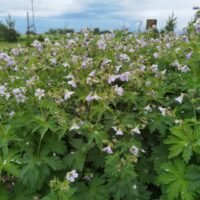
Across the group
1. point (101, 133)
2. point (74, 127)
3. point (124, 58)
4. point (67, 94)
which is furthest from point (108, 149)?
point (124, 58)

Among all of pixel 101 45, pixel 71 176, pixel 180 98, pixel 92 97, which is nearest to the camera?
pixel 71 176

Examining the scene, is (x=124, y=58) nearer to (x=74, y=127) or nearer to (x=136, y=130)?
(x=136, y=130)

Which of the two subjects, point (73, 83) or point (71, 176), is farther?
point (73, 83)

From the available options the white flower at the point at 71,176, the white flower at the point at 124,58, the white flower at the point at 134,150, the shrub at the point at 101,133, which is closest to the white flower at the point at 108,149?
the shrub at the point at 101,133

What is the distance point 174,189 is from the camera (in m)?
2.82

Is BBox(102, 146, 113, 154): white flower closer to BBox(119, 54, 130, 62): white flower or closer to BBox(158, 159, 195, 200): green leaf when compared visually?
BBox(158, 159, 195, 200): green leaf

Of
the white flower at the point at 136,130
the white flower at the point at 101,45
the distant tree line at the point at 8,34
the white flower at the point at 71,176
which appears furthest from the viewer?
the distant tree line at the point at 8,34


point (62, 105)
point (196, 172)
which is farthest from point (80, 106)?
point (196, 172)

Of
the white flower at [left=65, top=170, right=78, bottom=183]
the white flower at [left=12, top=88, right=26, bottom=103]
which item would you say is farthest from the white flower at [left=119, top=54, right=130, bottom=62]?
the white flower at [left=65, top=170, right=78, bottom=183]

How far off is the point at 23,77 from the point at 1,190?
1.00 m

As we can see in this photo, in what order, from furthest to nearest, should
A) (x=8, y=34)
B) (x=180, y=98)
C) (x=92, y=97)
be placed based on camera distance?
(x=8, y=34), (x=180, y=98), (x=92, y=97)

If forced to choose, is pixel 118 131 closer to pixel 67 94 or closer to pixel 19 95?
pixel 67 94

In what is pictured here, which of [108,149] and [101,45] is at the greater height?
[101,45]

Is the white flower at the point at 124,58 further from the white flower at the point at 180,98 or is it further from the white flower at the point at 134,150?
the white flower at the point at 134,150
